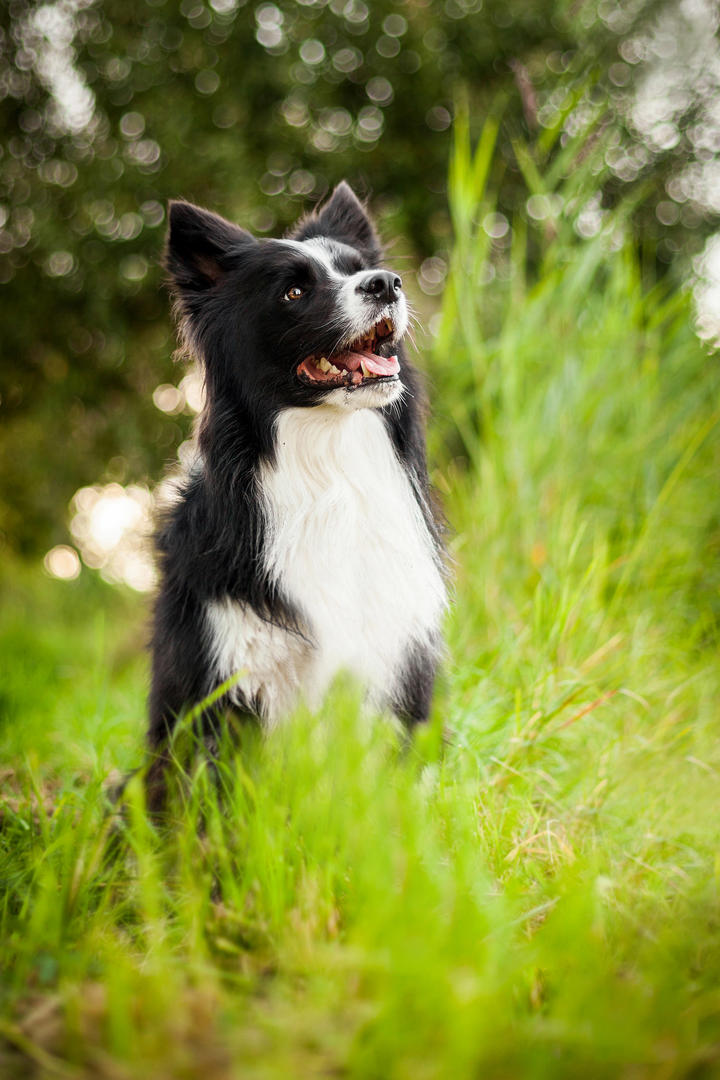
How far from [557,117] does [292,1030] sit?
A: 10.8 ft

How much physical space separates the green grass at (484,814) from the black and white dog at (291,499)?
236 mm

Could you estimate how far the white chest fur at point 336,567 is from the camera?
2430 millimetres

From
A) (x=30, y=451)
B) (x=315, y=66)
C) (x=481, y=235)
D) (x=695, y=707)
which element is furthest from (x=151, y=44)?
(x=695, y=707)

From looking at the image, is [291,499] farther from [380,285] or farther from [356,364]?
[380,285]

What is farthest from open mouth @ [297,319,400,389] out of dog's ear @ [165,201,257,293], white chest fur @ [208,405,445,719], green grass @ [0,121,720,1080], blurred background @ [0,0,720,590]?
blurred background @ [0,0,720,590]

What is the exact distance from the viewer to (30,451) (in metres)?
8.50

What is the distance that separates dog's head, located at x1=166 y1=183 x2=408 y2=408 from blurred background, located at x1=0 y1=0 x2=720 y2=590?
483 cm

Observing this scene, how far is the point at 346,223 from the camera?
3.09m

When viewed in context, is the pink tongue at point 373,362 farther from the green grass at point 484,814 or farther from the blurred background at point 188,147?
the blurred background at point 188,147

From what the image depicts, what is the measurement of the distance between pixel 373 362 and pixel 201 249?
726mm

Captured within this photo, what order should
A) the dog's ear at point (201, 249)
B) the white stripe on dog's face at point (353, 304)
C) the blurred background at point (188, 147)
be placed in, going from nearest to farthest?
the white stripe on dog's face at point (353, 304) → the dog's ear at point (201, 249) → the blurred background at point (188, 147)

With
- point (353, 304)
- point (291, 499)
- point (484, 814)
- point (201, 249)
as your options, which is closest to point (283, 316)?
point (353, 304)

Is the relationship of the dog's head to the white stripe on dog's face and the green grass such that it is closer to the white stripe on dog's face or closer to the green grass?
the white stripe on dog's face

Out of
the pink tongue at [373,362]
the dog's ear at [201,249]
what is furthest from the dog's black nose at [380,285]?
the dog's ear at [201,249]
